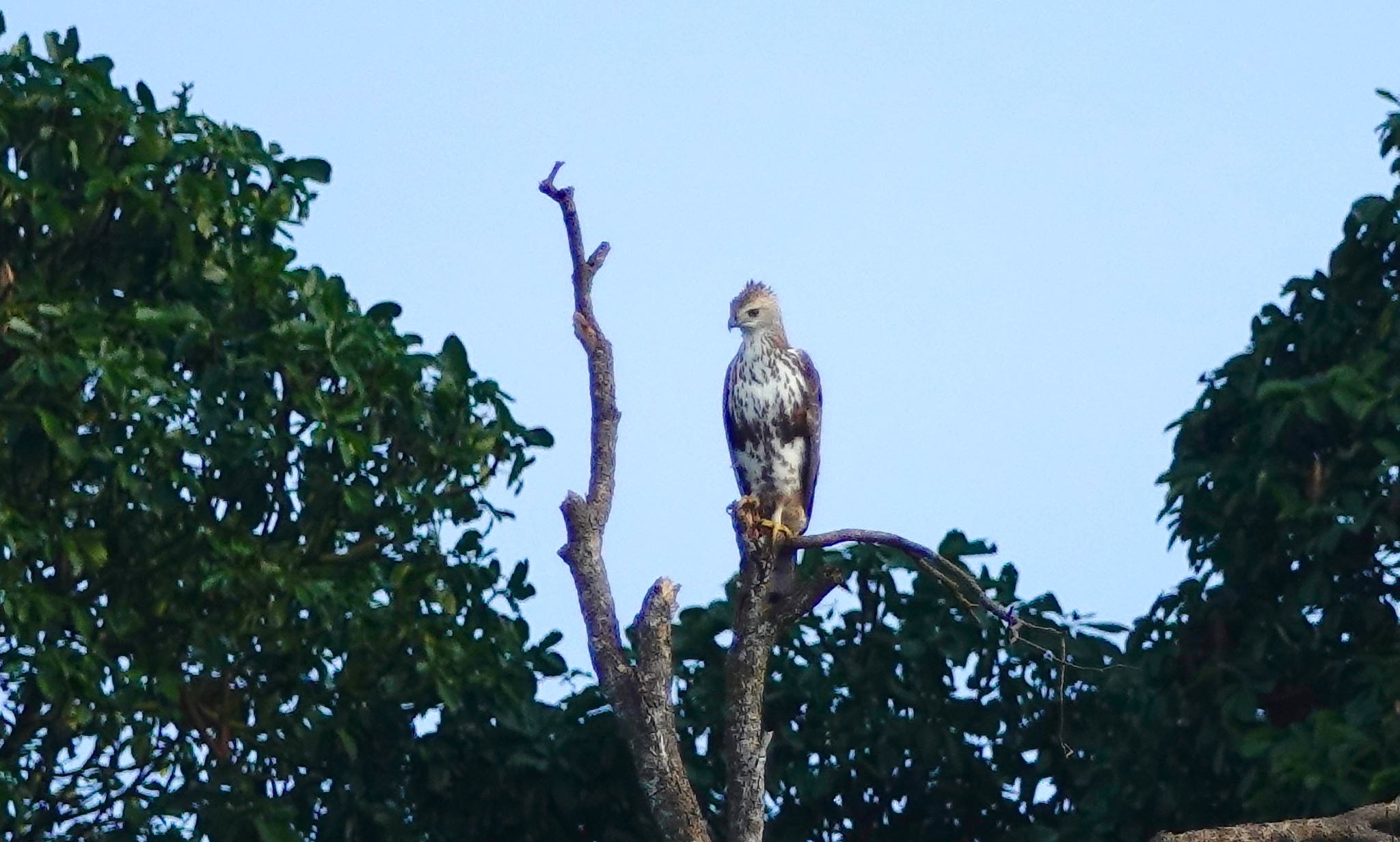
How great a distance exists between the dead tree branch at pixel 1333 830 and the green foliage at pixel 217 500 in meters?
4.47

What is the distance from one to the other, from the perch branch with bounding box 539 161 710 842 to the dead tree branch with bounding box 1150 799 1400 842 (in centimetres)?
305

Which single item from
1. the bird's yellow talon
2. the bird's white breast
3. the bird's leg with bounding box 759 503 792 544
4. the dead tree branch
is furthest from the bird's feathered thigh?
the dead tree branch

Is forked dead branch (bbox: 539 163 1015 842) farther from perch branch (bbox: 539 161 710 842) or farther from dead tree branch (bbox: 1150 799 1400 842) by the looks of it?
dead tree branch (bbox: 1150 799 1400 842)

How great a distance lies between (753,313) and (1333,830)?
17.4 ft

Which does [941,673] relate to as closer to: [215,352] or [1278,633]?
[1278,633]

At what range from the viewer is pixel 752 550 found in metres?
8.41

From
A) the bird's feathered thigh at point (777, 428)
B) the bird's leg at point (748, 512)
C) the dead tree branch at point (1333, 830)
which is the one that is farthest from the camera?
the bird's feathered thigh at point (777, 428)

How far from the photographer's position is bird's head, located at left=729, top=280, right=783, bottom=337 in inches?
416

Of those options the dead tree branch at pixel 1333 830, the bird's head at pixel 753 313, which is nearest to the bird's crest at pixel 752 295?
the bird's head at pixel 753 313

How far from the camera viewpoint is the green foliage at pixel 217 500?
8.78 metres

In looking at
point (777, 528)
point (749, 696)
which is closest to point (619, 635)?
point (749, 696)

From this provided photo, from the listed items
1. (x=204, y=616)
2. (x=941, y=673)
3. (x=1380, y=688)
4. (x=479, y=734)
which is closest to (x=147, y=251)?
(x=204, y=616)

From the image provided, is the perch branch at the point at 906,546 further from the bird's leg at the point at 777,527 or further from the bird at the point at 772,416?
the bird at the point at 772,416

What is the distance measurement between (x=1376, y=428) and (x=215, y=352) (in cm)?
493
